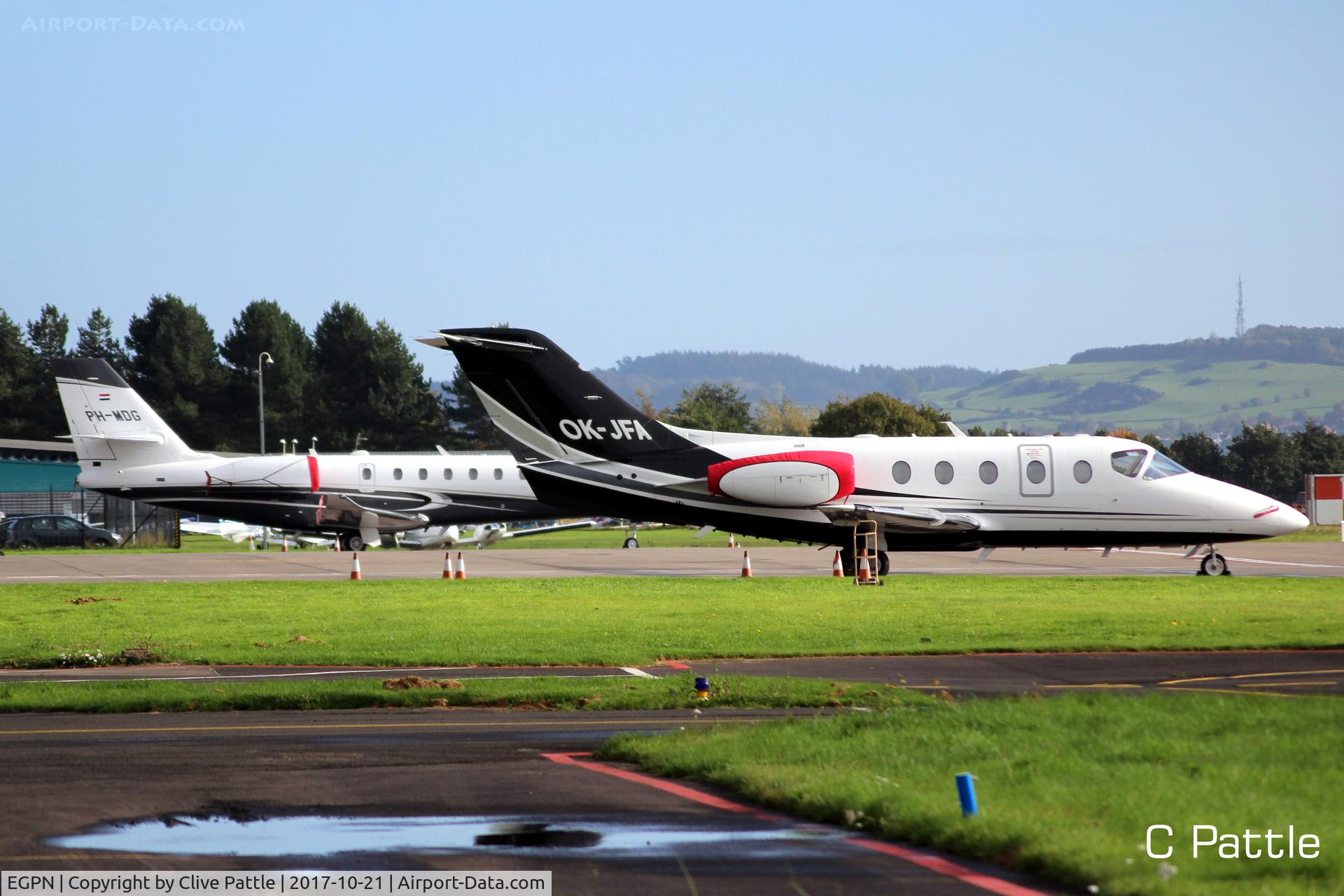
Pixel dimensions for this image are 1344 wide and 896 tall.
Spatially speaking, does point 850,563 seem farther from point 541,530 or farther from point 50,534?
point 541,530

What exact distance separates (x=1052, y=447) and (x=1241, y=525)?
4.31 m

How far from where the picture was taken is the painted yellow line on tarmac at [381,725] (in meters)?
11.9

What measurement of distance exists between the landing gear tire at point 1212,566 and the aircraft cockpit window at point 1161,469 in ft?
6.55

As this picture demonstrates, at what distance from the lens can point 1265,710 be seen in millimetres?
10242

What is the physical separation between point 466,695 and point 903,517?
17066 millimetres

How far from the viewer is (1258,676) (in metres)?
14.0

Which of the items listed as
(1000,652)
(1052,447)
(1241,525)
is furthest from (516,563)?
(1000,652)

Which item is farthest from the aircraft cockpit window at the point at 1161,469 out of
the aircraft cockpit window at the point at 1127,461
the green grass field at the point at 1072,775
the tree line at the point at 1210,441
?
the tree line at the point at 1210,441

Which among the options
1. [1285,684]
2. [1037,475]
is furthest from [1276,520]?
[1285,684]

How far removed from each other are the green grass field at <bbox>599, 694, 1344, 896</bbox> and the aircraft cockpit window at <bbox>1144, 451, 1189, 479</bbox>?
1878 cm

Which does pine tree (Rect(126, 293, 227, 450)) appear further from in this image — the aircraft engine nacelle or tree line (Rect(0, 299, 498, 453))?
the aircraft engine nacelle

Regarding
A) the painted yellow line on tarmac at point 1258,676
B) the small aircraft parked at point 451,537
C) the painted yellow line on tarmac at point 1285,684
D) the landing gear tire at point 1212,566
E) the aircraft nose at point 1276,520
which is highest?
the aircraft nose at point 1276,520

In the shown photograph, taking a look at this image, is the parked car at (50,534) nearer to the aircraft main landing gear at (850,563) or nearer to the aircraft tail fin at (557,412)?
the aircraft tail fin at (557,412)

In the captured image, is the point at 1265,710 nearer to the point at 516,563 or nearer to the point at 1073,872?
the point at 1073,872
